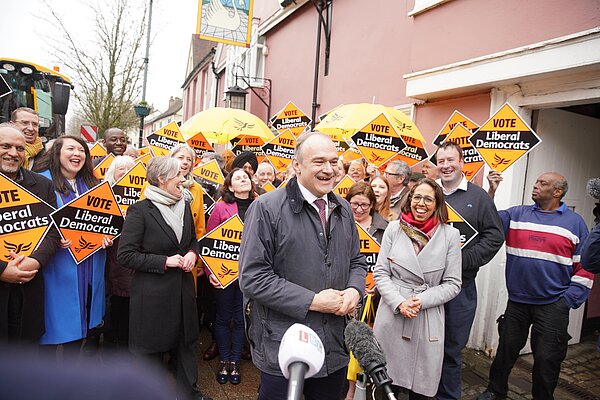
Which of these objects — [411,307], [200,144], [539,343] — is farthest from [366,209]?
[200,144]

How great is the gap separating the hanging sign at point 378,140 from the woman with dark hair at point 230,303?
1948 mm

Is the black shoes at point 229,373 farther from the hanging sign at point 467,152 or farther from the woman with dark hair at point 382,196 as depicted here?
the hanging sign at point 467,152

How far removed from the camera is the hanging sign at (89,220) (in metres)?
3.29

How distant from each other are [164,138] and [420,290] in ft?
18.2

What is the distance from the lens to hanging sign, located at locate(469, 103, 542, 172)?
424 centimetres

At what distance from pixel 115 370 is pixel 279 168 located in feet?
21.4

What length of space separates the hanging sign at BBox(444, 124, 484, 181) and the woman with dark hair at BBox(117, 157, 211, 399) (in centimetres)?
336

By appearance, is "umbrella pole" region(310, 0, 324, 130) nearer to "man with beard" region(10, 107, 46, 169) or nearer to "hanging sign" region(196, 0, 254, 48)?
"hanging sign" region(196, 0, 254, 48)

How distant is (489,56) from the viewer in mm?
5223

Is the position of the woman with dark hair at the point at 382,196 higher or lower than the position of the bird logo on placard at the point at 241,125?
lower

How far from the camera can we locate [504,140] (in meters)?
4.37

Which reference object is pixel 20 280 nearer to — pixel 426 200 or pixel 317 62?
pixel 426 200

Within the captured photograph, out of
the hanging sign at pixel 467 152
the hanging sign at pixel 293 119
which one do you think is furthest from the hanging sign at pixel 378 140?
the hanging sign at pixel 293 119

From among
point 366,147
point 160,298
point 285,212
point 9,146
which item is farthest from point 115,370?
point 366,147
